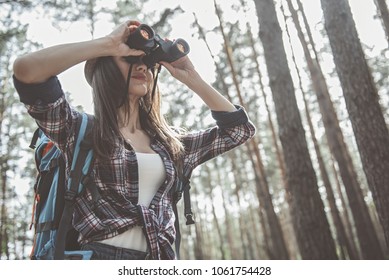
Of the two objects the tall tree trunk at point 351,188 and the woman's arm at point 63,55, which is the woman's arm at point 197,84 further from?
the tall tree trunk at point 351,188

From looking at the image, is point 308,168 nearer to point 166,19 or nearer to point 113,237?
point 113,237

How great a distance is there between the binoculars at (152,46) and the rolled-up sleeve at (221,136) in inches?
14.3

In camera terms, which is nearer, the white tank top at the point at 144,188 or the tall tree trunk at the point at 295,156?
the white tank top at the point at 144,188

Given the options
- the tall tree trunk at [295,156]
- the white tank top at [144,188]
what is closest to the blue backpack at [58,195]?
the white tank top at [144,188]

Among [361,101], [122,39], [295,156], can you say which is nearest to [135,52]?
[122,39]

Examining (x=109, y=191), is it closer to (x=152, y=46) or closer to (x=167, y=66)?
(x=152, y=46)

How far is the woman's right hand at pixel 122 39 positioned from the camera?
1532 millimetres

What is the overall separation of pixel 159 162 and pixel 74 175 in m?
0.36

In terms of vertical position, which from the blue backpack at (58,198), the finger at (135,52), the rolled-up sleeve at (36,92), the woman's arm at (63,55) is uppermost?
the finger at (135,52)

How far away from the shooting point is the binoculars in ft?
5.32

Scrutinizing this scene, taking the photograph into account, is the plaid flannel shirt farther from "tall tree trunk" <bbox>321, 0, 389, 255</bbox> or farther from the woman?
"tall tree trunk" <bbox>321, 0, 389, 255</bbox>

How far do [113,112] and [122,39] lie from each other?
0.99 feet

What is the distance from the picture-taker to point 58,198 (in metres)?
1.31

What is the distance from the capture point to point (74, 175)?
1.31m
